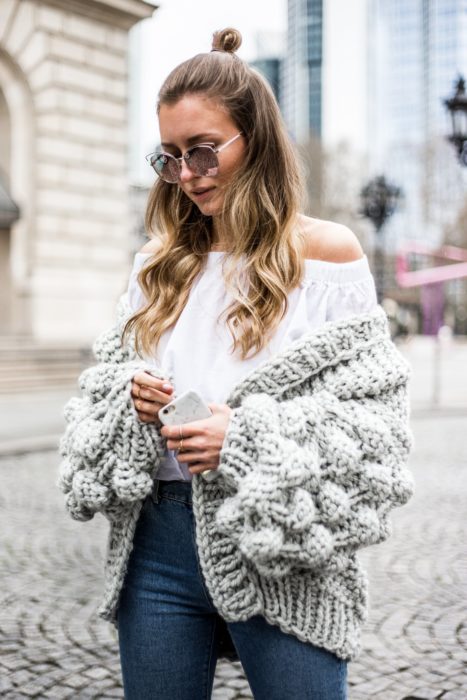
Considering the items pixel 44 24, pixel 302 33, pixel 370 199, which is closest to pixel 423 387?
pixel 370 199

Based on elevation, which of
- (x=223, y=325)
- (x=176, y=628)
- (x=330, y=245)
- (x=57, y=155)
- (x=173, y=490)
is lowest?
(x=176, y=628)

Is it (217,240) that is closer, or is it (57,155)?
(217,240)

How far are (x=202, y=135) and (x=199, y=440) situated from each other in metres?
0.63

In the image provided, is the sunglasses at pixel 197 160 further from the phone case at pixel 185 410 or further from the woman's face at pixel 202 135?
the phone case at pixel 185 410

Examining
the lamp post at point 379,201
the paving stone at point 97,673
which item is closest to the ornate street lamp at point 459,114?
the lamp post at point 379,201

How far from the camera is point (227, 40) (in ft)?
5.86

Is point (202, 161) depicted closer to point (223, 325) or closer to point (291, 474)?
point (223, 325)

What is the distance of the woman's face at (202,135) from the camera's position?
5.43 feet

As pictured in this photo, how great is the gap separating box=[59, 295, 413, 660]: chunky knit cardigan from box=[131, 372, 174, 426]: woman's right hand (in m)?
0.02

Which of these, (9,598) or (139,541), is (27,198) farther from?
(139,541)

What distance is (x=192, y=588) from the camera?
1.68 meters

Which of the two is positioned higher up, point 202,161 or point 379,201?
point 379,201

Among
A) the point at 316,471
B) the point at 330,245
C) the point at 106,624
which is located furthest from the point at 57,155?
the point at 316,471

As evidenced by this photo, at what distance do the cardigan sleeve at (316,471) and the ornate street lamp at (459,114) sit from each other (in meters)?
8.79
